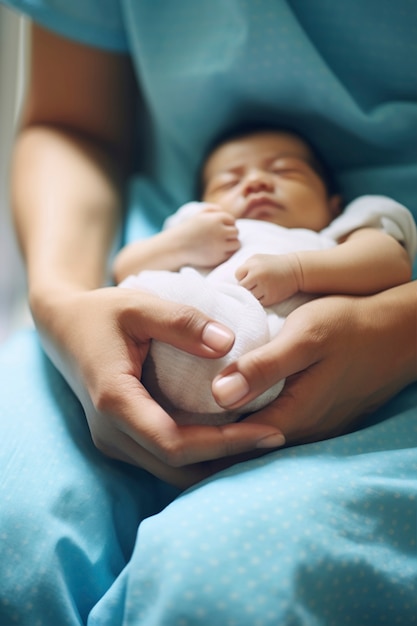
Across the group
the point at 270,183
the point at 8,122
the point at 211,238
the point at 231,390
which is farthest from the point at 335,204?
the point at 8,122

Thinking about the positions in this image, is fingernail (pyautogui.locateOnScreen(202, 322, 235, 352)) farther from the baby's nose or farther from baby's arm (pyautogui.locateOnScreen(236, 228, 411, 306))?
the baby's nose

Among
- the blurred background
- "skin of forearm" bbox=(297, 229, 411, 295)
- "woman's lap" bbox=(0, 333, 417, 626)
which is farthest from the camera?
the blurred background

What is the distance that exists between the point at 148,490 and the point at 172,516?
0.16 m

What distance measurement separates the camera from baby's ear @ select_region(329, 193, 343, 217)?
0.91m

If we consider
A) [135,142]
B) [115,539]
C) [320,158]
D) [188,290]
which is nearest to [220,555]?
[115,539]

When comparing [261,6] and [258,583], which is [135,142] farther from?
[258,583]

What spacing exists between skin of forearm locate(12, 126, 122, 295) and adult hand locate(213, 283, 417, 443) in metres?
0.30

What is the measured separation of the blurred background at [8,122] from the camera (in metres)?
1.31

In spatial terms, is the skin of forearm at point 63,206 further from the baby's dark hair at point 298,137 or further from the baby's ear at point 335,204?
the baby's ear at point 335,204

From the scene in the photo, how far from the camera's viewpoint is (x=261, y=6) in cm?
82

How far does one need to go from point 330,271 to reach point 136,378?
0.24 metres

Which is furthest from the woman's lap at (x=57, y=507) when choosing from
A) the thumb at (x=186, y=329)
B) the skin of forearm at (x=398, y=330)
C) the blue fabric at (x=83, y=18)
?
the blue fabric at (x=83, y=18)

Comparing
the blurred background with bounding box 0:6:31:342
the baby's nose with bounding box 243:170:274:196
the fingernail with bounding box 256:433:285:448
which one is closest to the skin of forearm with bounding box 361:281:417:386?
the fingernail with bounding box 256:433:285:448

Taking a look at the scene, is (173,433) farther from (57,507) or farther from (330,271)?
(330,271)
